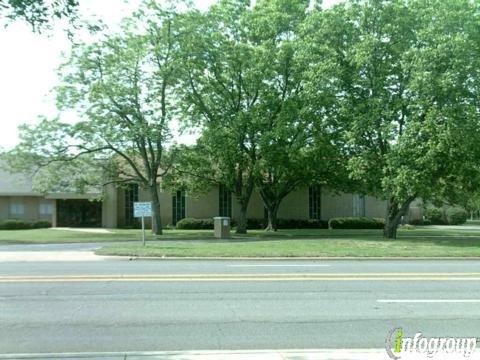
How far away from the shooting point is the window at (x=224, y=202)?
50344mm

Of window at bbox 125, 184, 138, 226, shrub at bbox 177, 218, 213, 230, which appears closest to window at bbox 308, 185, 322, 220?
shrub at bbox 177, 218, 213, 230

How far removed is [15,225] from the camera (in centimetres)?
4400

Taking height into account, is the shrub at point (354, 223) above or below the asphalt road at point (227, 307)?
above

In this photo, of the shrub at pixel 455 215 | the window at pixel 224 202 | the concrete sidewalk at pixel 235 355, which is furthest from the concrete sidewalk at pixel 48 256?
the shrub at pixel 455 215

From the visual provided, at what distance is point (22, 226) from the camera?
4428 cm

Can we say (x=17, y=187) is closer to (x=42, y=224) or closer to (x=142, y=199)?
(x=42, y=224)

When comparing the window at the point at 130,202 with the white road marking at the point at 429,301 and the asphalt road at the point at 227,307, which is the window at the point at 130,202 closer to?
the asphalt road at the point at 227,307

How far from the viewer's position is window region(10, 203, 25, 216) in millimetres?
48375

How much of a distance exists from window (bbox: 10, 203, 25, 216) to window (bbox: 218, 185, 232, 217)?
53.5ft

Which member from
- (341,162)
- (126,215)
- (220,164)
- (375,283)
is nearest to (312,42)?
(341,162)

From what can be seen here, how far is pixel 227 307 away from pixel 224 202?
40524 millimetres

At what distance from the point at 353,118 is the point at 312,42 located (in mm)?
4931

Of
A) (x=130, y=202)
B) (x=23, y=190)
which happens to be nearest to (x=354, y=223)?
(x=130, y=202)

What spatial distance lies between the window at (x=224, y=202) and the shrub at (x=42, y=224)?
13994mm
